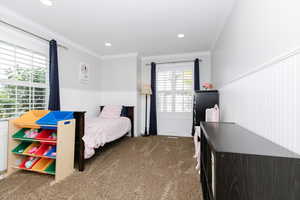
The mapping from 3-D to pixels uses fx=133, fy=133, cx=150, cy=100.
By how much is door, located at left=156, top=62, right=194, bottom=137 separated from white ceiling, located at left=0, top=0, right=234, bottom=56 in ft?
2.98

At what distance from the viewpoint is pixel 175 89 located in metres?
4.09

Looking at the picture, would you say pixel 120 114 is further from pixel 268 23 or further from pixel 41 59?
pixel 268 23

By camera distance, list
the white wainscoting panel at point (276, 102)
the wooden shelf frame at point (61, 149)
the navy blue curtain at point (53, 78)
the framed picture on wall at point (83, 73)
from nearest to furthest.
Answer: the white wainscoting panel at point (276, 102) < the wooden shelf frame at point (61, 149) < the navy blue curtain at point (53, 78) < the framed picture on wall at point (83, 73)

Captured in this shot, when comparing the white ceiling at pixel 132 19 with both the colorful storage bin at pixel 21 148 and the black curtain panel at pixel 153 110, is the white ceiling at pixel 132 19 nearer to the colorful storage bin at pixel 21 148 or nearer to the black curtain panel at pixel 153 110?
the black curtain panel at pixel 153 110

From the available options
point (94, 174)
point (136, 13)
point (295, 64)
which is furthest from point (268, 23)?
point (94, 174)

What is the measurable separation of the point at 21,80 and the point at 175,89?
347cm

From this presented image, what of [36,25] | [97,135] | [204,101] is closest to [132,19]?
[36,25]

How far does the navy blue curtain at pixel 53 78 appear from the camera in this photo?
252 cm

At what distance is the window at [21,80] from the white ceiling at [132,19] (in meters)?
0.64

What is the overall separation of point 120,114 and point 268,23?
11.1 ft

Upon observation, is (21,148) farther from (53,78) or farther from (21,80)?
(53,78)

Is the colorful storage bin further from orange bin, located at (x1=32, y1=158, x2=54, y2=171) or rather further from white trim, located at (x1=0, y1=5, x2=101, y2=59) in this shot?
white trim, located at (x1=0, y1=5, x2=101, y2=59)

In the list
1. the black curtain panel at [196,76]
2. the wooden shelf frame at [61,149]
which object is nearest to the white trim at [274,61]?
the wooden shelf frame at [61,149]

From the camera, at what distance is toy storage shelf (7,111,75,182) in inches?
70.2
